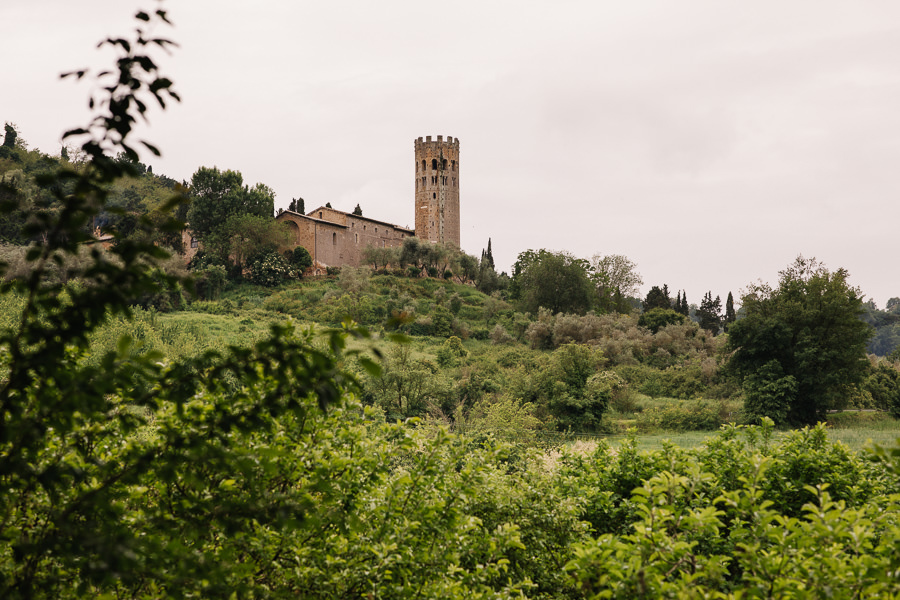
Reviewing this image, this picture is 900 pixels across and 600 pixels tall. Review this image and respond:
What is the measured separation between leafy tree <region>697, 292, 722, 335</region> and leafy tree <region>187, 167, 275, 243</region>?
124 feet

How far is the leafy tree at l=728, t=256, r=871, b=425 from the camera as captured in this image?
1142 inches

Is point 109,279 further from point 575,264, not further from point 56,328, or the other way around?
point 575,264

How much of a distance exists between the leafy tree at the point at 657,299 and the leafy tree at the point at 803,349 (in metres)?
30.2

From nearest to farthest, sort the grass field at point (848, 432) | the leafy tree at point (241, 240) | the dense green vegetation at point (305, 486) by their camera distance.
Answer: the dense green vegetation at point (305, 486)
the grass field at point (848, 432)
the leafy tree at point (241, 240)

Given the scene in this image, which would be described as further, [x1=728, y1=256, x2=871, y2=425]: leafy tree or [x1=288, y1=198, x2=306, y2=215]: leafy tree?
[x1=288, y1=198, x2=306, y2=215]: leafy tree

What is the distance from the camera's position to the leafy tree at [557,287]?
172 ft

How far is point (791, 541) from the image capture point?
4074mm

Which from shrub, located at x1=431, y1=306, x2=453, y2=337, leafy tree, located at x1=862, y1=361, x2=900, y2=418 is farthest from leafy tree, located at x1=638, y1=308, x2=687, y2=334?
shrub, located at x1=431, y1=306, x2=453, y2=337

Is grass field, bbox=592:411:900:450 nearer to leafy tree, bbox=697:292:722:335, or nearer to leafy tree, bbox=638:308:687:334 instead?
leafy tree, bbox=638:308:687:334

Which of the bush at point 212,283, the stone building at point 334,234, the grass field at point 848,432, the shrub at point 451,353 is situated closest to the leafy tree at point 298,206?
the stone building at point 334,234

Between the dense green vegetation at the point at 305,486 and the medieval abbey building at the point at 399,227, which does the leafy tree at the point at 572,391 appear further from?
the medieval abbey building at the point at 399,227

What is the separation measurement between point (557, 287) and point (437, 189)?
22098mm

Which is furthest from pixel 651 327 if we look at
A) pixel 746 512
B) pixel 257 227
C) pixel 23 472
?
pixel 23 472

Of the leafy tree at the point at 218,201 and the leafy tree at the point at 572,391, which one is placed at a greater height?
the leafy tree at the point at 218,201
